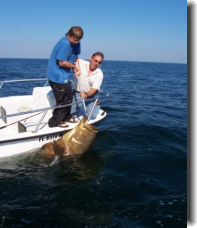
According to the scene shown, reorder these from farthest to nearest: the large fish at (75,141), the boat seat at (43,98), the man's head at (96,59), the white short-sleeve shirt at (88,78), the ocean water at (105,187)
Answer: the boat seat at (43,98)
the white short-sleeve shirt at (88,78)
the man's head at (96,59)
the large fish at (75,141)
the ocean water at (105,187)

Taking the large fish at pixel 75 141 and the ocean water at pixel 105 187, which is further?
the large fish at pixel 75 141

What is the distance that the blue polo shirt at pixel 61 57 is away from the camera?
17.1 ft

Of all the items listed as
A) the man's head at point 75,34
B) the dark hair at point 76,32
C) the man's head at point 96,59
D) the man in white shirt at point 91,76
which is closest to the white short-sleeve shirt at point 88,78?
the man in white shirt at point 91,76

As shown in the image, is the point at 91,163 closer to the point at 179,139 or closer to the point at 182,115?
the point at 179,139

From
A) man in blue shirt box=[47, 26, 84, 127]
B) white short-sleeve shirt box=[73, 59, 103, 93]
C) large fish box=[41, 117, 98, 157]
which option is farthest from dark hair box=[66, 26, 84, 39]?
large fish box=[41, 117, 98, 157]

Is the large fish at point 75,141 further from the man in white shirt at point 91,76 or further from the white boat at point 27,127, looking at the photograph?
the man in white shirt at point 91,76

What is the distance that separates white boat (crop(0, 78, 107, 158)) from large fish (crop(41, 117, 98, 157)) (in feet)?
1.08

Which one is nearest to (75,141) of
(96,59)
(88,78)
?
(88,78)

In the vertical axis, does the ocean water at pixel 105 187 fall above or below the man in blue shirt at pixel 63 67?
below

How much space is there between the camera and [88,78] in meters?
6.06

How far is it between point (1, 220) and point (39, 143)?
2181mm

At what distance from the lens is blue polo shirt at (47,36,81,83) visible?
521cm

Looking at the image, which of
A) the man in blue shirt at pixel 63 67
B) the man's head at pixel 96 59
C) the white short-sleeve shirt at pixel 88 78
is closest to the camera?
the man in blue shirt at pixel 63 67

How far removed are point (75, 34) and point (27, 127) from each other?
2.45 metres
